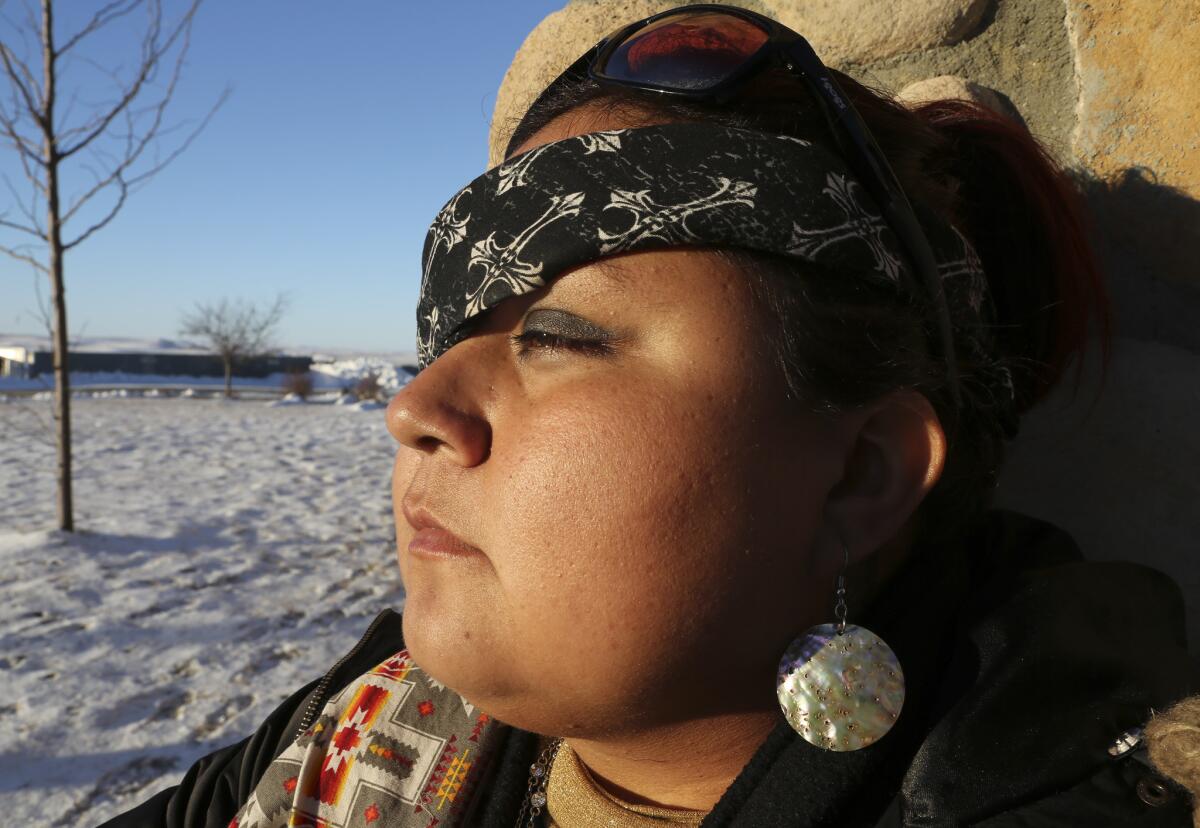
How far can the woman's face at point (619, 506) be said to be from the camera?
3.43ft

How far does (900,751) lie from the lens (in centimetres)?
115

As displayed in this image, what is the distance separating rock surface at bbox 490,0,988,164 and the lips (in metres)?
1.04

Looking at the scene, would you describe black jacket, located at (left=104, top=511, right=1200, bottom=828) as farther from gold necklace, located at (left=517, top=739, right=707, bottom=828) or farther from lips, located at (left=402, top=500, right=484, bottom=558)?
lips, located at (left=402, top=500, right=484, bottom=558)

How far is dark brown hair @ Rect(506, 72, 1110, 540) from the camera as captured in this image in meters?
1.15

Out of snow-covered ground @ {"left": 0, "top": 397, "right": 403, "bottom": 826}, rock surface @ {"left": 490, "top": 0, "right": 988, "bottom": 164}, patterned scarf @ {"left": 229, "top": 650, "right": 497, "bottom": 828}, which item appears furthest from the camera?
snow-covered ground @ {"left": 0, "top": 397, "right": 403, "bottom": 826}

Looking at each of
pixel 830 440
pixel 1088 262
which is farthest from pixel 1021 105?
pixel 830 440

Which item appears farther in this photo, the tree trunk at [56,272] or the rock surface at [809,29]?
the tree trunk at [56,272]

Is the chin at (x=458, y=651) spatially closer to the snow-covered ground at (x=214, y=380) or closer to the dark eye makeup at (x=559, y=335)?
the dark eye makeup at (x=559, y=335)

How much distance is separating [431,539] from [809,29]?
1413mm

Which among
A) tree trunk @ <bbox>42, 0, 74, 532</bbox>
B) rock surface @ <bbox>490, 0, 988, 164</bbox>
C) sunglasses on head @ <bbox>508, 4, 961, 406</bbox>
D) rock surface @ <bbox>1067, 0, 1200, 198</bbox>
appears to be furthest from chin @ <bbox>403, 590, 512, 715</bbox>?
tree trunk @ <bbox>42, 0, 74, 532</bbox>

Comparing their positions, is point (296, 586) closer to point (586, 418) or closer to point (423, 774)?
point (423, 774)

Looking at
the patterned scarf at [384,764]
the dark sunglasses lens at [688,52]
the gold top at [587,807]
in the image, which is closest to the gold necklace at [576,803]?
the gold top at [587,807]

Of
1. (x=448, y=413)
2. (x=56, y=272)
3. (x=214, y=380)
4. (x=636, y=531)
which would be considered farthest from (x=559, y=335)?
(x=214, y=380)

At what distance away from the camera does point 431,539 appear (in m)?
1.17
